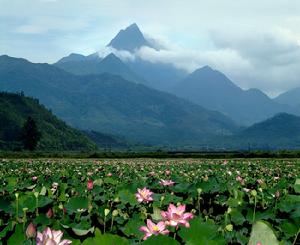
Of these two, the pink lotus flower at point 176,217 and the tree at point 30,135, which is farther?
the tree at point 30,135

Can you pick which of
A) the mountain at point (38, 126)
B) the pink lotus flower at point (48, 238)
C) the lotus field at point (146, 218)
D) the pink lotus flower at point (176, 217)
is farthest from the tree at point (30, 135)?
the pink lotus flower at point (48, 238)

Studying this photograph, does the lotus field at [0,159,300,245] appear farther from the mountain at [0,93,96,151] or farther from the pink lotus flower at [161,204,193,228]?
the mountain at [0,93,96,151]

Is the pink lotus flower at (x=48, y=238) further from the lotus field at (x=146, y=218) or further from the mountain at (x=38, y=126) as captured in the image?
the mountain at (x=38, y=126)

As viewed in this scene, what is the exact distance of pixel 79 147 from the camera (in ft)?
567

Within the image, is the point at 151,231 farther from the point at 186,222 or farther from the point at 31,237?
the point at 31,237

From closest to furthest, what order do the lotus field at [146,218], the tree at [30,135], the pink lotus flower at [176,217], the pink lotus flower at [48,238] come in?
the pink lotus flower at [48,238] < the lotus field at [146,218] < the pink lotus flower at [176,217] < the tree at [30,135]

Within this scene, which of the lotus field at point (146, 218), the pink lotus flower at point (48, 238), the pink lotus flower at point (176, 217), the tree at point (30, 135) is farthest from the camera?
the tree at point (30, 135)

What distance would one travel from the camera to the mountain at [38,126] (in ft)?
525

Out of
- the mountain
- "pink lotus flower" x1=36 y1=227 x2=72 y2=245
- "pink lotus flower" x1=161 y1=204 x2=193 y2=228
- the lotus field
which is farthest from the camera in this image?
the mountain

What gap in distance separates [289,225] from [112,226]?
5.08 feet

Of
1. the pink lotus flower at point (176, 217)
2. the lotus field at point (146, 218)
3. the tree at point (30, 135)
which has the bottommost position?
the lotus field at point (146, 218)

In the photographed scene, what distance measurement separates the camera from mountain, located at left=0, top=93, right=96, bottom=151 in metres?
160

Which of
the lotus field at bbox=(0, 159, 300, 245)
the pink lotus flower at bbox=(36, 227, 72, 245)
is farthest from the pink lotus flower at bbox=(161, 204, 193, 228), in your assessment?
the pink lotus flower at bbox=(36, 227, 72, 245)

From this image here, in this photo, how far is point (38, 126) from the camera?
16950 centimetres
